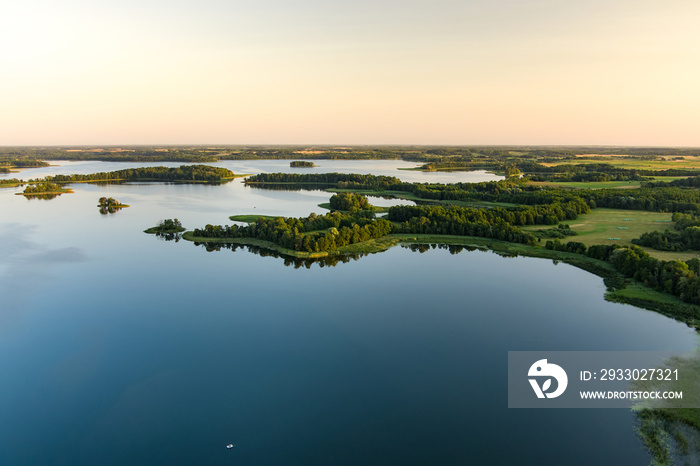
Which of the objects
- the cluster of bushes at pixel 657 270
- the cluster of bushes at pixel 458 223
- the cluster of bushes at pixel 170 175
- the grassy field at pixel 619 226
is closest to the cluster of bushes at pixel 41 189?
the cluster of bushes at pixel 170 175

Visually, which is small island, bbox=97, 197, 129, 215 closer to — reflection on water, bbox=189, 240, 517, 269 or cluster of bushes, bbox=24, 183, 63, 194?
reflection on water, bbox=189, 240, 517, 269

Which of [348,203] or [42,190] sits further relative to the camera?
[42,190]

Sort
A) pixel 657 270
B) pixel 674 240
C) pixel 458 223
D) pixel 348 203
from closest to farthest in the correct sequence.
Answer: pixel 657 270, pixel 674 240, pixel 458 223, pixel 348 203

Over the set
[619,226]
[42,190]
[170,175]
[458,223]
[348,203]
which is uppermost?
[170,175]

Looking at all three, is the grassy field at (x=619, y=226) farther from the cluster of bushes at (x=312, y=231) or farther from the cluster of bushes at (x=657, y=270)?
the cluster of bushes at (x=312, y=231)

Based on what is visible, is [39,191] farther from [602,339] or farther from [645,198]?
[645,198]

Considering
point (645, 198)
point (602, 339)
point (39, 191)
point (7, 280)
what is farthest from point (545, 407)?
point (39, 191)

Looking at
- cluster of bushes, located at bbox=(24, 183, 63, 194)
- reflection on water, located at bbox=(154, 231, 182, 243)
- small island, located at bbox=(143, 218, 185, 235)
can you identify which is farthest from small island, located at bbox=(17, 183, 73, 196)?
reflection on water, located at bbox=(154, 231, 182, 243)

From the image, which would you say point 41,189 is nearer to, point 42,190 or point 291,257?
point 42,190

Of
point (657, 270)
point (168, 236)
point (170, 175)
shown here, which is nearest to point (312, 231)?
point (168, 236)
